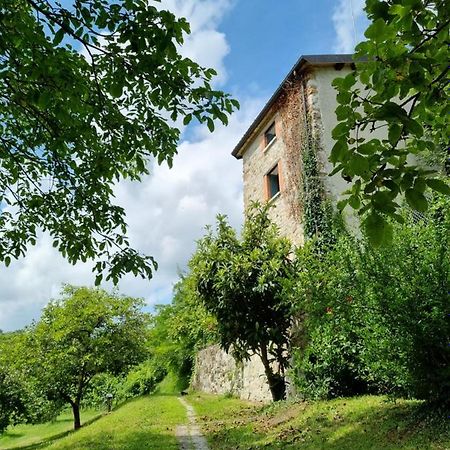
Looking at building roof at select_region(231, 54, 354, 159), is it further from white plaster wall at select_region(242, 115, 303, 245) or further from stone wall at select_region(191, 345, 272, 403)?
stone wall at select_region(191, 345, 272, 403)

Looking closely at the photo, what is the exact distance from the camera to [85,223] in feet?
19.0

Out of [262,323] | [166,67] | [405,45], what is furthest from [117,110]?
[262,323]

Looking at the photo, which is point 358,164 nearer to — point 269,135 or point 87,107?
point 87,107

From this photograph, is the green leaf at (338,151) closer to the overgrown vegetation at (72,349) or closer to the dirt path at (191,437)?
the dirt path at (191,437)

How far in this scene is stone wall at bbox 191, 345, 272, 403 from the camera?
14.6 m

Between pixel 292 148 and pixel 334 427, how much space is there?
9742 mm

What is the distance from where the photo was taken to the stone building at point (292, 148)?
14.0m

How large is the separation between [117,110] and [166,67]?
126cm

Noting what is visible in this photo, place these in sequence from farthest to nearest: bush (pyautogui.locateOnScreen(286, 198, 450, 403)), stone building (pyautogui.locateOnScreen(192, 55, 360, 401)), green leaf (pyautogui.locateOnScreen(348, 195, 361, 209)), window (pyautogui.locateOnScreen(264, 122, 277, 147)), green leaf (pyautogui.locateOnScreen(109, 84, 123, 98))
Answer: window (pyautogui.locateOnScreen(264, 122, 277, 147)) → stone building (pyautogui.locateOnScreen(192, 55, 360, 401)) → bush (pyautogui.locateOnScreen(286, 198, 450, 403)) → green leaf (pyautogui.locateOnScreen(109, 84, 123, 98)) → green leaf (pyautogui.locateOnScreen(348, 195, 361, 209))

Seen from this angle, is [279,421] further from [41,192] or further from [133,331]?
[133,331]

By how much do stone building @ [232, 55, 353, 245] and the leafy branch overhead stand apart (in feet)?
37.2

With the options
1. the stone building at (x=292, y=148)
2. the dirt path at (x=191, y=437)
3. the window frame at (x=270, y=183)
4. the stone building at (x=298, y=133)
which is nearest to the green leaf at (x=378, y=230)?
the dirt path at (x=191, y=437)

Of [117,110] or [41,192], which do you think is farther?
[41,192]

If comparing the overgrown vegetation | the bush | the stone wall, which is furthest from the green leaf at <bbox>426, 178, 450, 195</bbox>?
the overgrown vegetation
